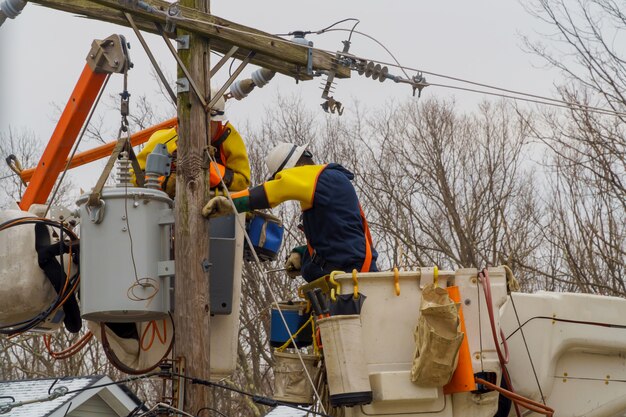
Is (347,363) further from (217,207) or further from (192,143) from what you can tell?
(192,143)

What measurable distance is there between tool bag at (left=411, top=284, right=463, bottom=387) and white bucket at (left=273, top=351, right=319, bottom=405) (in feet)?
3.79

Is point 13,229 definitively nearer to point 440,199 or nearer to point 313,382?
point 313,382

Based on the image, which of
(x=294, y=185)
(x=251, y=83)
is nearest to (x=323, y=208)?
(x=294, y=185)

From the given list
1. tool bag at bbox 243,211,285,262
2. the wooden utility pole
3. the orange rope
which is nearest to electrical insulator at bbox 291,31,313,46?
the wooden utility pole

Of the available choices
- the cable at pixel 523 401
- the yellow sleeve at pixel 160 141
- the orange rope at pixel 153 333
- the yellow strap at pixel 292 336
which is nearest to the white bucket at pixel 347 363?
the cable at pixel 523 401

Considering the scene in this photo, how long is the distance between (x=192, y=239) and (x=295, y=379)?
1.24 metres

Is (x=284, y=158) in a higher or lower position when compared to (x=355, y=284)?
higher

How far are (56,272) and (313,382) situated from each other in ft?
6.54

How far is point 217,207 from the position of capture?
25.0 ft

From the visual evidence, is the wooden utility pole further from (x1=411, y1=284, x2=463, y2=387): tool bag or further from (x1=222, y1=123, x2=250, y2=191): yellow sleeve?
(x1=411, y1=284, x2=463, y2=387): tool bag

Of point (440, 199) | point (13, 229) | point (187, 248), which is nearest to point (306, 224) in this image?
point (187, 248)

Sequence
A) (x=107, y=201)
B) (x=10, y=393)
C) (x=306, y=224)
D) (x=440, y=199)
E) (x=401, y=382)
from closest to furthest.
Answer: (x=401, y=382)
(x=107, y=201)
(x=306, y=224)
(x=10, y=393)
(x=440, y=199)

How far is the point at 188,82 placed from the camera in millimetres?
7844

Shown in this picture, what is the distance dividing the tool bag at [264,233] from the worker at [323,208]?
698 mm
